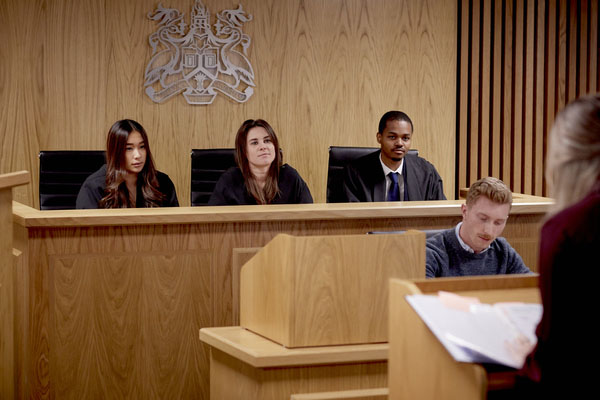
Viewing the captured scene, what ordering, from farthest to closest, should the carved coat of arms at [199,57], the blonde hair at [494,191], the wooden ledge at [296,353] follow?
the carved coat of arms at [199,57]
the blonde hair at [494,191]
the wooden ledge at [296,353]

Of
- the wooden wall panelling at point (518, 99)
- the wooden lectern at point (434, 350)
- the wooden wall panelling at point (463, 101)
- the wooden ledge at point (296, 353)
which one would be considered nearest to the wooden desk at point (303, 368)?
the wooden ledge at point (296, 353)

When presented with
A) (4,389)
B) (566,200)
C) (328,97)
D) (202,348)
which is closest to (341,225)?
(202,348)

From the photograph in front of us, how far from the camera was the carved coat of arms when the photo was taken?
609cm

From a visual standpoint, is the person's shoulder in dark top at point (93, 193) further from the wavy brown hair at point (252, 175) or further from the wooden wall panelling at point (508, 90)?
the wooden wall panelling at point (508, 90)

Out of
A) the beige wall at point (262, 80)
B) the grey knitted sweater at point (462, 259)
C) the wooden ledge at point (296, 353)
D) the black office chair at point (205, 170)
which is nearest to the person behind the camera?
the wooden ledge at point (296, 353)

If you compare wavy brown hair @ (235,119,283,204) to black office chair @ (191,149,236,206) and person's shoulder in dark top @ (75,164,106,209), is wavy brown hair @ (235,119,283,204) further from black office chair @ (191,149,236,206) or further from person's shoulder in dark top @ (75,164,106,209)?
person's shoulder in dark top @ (75,164,106,209)

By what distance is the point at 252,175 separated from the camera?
465 cm

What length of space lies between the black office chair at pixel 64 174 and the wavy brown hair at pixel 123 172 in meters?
0.53

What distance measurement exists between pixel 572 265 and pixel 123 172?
11.5 feet

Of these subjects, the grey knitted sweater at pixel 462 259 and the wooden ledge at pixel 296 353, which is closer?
the wooden ledge at pixel 296 353

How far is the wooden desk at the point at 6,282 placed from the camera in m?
2.73

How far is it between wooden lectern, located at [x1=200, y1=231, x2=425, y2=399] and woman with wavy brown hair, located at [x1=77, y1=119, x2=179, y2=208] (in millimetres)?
2033

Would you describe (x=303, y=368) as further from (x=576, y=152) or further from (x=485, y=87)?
(x=485, y=87)

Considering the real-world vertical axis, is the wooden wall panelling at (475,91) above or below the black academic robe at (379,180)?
above
